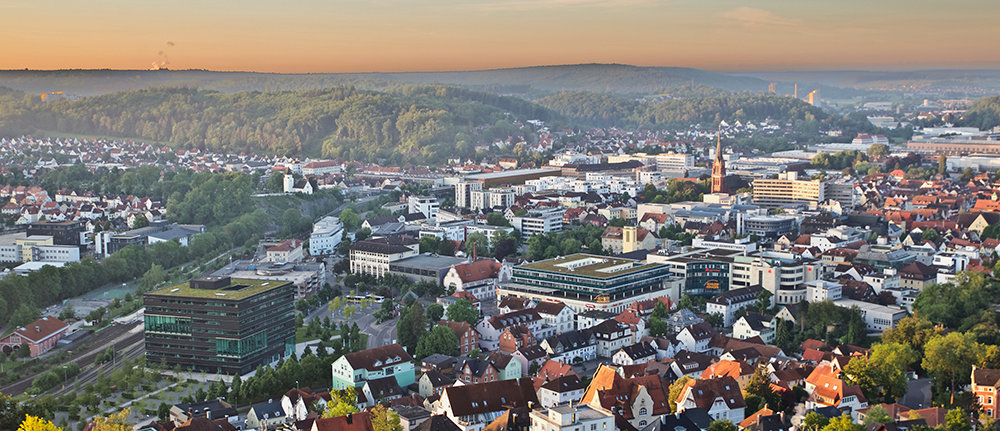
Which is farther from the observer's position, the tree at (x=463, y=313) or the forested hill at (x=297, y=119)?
the forested hill at (x=297, y=119)

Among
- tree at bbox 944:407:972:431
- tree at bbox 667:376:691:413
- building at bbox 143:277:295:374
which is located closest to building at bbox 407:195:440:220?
building at bbox 143:277:295:374

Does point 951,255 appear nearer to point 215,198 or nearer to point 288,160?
point 215,198

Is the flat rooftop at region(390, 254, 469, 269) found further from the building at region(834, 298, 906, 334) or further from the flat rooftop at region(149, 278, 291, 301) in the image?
the building at region(834, 298, 906, 334)

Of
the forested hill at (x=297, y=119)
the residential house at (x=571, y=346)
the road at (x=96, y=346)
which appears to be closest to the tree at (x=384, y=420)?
the residential house at (x=571, y=346)

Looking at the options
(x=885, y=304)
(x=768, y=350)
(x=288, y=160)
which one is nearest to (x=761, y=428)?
(x=768, y=350)

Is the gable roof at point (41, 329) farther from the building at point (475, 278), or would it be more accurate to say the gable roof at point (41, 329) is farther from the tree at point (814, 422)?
the tree at point (814, 422)
